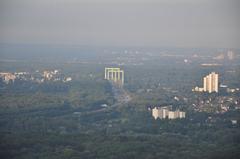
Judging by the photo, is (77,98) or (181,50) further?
(181,50)

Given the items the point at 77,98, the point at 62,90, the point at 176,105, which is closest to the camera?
the point at 176,105

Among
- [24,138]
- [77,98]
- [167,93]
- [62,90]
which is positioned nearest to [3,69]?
[62,90]

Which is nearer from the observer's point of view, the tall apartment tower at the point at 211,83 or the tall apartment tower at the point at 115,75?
the tall apartment tower at the point at 211,83

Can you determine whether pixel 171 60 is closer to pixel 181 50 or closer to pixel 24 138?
pixel 181 50

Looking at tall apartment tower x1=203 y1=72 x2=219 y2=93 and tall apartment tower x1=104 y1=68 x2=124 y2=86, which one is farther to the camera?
tall apartment tower x1=104 y1=68 x2=124 y2=86

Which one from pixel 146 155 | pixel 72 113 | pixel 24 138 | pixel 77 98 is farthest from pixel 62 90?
pixel 146 155

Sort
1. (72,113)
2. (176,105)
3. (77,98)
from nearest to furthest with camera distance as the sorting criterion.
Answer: (72,113) < (176,105) < (77,98)

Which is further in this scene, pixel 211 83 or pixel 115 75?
pixel 115 75

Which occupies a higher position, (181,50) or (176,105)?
(181,50)
